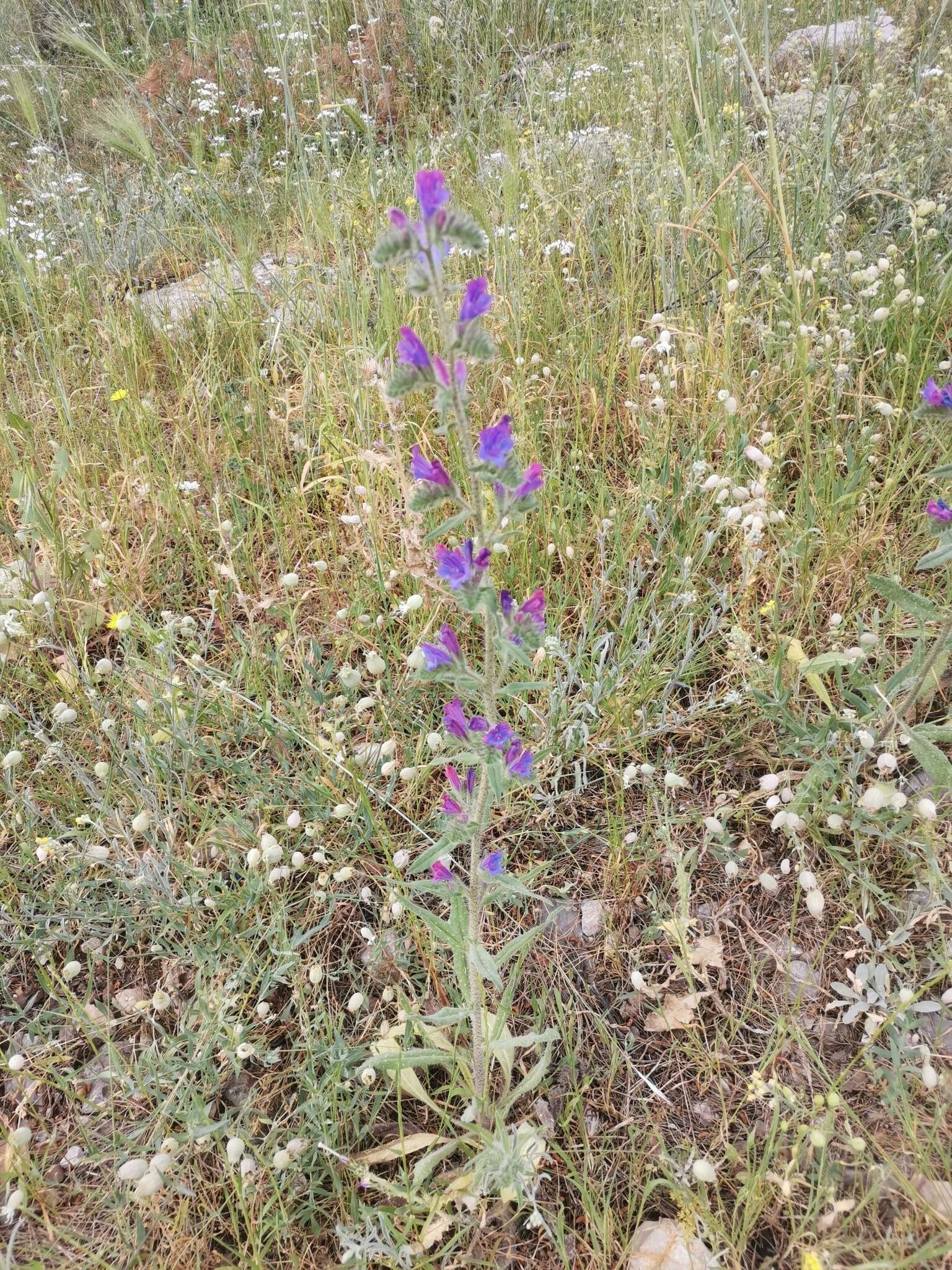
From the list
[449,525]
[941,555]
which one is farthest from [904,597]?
[449,525]

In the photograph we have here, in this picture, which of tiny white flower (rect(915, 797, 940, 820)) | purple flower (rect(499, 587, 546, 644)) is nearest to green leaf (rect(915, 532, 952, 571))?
tiny white flower (rect(915, 797, 940, 820))

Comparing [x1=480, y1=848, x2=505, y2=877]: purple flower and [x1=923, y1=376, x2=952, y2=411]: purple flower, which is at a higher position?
[x1=923, y1=376, x2=952, y2=411]: purple flower

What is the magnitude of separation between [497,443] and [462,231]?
285 millimetres

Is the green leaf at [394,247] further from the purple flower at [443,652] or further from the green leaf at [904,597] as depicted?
the green leaf at [904,597]

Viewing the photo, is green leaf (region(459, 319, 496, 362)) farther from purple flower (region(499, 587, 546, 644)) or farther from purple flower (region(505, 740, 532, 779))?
purple flower (region(505, 740, 532, 779))

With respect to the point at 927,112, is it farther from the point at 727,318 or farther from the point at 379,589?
the point at 379,589

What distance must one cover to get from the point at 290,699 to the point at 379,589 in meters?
0.42

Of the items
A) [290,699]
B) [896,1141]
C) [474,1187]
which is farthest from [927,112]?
[474,1187]

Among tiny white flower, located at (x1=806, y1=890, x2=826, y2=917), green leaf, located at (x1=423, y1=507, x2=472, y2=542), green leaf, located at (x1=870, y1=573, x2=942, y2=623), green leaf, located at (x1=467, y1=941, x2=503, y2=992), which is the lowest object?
tiny white flower, located at (x1=806, y1=890, x2=826, y2=917)

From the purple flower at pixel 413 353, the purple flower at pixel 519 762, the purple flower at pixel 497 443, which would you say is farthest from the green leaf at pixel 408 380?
the purple flower at pixel 519 762

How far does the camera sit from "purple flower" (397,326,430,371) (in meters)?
1.07

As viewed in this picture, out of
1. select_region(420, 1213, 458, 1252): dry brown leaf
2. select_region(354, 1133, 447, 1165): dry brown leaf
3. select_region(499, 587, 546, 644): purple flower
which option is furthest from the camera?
select_region(354, 1133, 447, 1165): dry brown leaf

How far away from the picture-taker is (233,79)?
19.1 feet

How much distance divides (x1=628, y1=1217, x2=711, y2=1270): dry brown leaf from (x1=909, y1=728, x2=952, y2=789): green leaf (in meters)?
0.99
